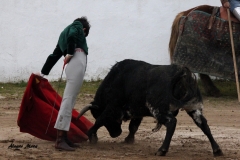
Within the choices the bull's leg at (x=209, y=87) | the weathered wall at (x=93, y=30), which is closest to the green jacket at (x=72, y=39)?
the bull's leg at (x=209, y=87)

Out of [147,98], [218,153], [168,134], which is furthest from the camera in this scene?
[147,98]

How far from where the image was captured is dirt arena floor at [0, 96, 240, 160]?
6.71m

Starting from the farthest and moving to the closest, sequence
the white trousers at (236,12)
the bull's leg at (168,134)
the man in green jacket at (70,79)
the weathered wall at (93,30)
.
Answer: the weathered wall at (93,30), the white trousers at (236,12), the man in green jacket at (70,79), the bull's leg at (168,134)

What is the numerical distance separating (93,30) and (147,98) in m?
6.01

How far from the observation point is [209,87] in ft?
38.8

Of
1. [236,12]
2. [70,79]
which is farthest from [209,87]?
[70,79]

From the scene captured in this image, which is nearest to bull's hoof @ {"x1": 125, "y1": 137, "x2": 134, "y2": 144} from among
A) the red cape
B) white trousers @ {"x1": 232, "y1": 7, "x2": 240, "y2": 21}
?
the red cape

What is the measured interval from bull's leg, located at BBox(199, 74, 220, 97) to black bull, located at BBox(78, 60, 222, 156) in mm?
4471

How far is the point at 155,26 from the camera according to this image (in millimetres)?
12820

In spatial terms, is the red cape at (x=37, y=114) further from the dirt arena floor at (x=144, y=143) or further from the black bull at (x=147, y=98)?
the black bull at (x=147, y=98)

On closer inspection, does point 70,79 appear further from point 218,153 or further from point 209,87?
point 209,87

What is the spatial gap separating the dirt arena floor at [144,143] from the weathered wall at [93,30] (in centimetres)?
295

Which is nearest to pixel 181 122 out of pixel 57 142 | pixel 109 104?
pixel 109 104

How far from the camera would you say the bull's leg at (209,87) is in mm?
11797
